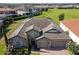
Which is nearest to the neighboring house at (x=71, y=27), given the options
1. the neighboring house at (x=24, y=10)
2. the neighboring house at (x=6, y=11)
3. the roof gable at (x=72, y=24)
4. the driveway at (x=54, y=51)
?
the roof gable at (x=72, y=24)

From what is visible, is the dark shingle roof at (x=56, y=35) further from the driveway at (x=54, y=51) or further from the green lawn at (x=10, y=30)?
the green lawn at (x=10, y=30)

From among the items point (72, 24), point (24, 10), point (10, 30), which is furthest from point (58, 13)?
point (10, 30)

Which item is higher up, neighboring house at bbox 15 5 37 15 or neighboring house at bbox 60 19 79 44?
neighboring house at bbox 15 5 37 15

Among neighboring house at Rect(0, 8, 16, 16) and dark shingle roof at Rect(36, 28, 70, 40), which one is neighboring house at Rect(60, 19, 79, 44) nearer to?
dark shingle roof at Rect(36, 28, 70, 40)

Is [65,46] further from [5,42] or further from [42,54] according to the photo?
[5,42]

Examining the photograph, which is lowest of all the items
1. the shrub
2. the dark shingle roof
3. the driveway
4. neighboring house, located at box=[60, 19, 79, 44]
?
the driveway

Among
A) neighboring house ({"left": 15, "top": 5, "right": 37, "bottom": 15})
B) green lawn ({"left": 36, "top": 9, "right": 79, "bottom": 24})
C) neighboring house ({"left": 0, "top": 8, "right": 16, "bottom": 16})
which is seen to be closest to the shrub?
green lawn ({"left": 36, "top": 9, "right": 79, "bottom": 24})

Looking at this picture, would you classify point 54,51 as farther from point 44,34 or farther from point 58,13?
point 58,13
